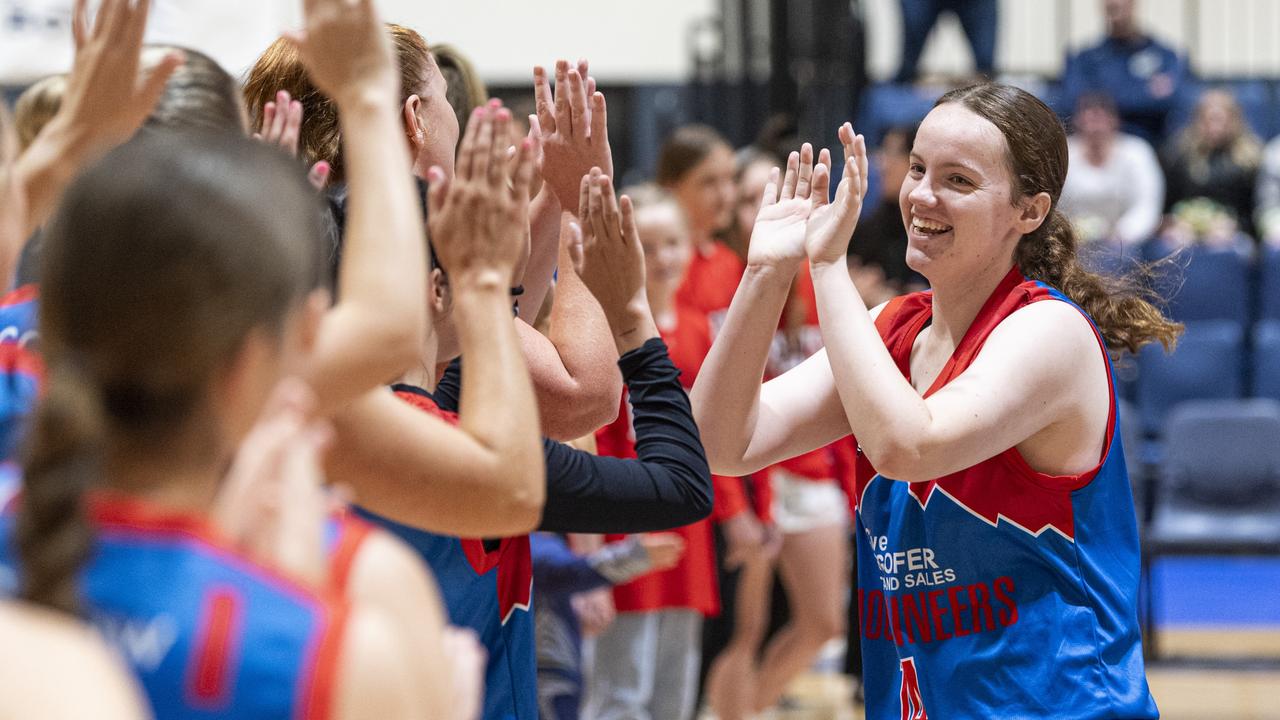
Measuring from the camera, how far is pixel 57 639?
0.91m

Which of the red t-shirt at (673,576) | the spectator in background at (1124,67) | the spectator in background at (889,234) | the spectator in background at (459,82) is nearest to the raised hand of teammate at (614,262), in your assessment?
the spectator in background at (459,82)

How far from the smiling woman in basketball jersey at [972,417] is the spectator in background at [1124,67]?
676 cm

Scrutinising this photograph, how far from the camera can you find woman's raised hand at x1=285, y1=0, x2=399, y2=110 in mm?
1460

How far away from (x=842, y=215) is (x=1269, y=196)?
715 centimetres

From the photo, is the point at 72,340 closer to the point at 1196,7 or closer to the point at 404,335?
the point at 404,335

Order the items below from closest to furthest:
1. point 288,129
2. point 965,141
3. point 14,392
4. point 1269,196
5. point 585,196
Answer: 1. point 14,392
2. point 288,129
3. point 585,196
4. point 965,141
5. point 1269,196

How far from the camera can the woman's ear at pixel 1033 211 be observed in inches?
91.4

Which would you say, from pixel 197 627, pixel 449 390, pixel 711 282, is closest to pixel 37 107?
pixel 449 390

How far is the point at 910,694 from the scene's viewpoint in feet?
7.34

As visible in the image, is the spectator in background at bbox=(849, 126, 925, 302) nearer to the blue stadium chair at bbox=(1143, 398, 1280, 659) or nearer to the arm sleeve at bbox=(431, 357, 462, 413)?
the blue stadium chair at bbox=(1143, 398, 1280, 659)

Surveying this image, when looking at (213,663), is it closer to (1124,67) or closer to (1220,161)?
(1220,161)

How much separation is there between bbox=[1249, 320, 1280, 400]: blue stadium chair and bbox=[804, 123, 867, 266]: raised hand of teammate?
18.6 ft

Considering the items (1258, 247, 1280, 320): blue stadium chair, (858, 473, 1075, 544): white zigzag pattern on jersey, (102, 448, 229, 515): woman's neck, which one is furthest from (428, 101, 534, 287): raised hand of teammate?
(1258, 247, 1280, 320): blue stadium chair

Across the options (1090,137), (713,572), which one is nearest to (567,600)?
(713,572)
